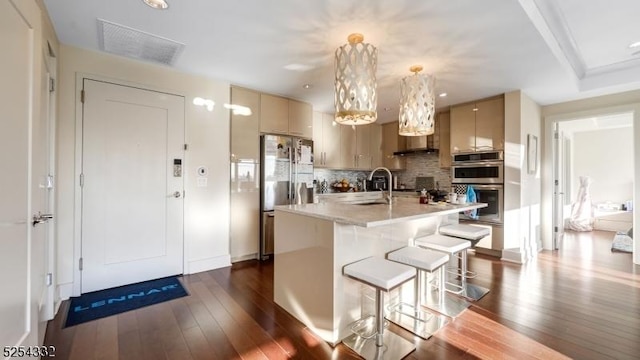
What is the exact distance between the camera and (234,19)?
7.12ft

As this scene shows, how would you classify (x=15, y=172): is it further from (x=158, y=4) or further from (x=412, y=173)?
(x=412, y=173)

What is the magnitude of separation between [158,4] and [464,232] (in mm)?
3302

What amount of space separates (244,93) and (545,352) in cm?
401

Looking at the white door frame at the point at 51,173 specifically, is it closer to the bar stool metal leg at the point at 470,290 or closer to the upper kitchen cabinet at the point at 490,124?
the bar stool metal leg at the point at 470,290

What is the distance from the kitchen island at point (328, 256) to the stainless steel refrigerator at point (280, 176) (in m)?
1.47

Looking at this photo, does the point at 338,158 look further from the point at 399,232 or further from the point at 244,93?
the point at 399,232

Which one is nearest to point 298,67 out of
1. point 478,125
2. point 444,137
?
point 478,125

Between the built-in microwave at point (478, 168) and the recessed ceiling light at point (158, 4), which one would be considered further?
the built-in microwave at point (478, 168)

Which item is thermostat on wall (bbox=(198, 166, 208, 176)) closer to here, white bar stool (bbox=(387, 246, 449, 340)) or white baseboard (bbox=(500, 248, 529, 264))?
white bar stool (bbox=(387, 246, 449, 340))

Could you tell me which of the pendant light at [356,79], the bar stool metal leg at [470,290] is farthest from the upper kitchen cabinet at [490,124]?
the pendant light at [356,79]

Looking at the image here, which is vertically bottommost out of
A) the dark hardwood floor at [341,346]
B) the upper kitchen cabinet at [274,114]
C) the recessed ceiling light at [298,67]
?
the dark hardwood floor at [341,346]

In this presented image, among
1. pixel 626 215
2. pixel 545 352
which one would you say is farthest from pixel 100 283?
pixel 626 215

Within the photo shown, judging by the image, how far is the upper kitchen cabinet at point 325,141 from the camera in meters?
4.94

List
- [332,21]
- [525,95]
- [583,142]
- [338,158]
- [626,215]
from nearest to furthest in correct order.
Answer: [332,21] < [525,95] < [338,158] < [626,215] < [583,142]
